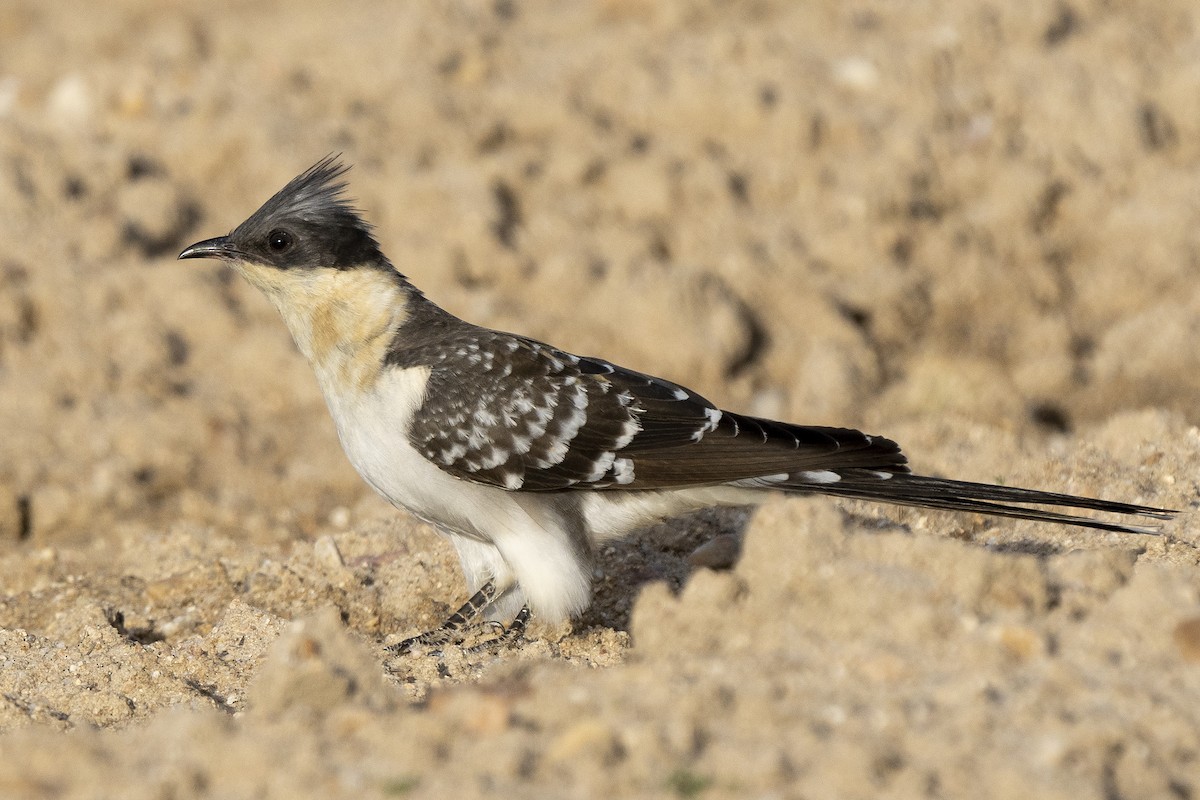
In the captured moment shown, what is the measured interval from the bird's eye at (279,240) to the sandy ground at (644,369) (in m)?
1.34

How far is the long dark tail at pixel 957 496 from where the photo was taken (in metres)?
4.82

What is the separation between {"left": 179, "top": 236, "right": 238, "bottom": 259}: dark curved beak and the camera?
580cm

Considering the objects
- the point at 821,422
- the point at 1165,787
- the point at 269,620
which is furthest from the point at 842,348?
the point at 1165,787

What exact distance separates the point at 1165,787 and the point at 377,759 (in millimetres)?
1744

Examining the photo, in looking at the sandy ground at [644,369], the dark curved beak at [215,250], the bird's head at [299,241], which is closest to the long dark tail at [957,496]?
the sandy ground at [644,369]

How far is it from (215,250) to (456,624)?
1.83 metres

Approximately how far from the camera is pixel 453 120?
10.2 meters

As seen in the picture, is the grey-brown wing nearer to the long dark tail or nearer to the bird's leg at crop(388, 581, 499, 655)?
the long dark tail

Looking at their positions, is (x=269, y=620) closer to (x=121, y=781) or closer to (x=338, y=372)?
(x=338, y=372)

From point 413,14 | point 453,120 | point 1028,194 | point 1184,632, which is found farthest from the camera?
point 413,14

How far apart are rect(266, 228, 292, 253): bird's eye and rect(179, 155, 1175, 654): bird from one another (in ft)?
0.36

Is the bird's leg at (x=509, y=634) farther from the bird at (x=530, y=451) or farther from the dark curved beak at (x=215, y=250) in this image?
the dark curved beak at (x=215, y=250)

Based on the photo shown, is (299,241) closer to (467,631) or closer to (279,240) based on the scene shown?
(279,240)

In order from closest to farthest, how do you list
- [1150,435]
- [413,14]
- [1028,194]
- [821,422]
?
[1150,435]
[821,422]
[1028,194]
[413,14]
